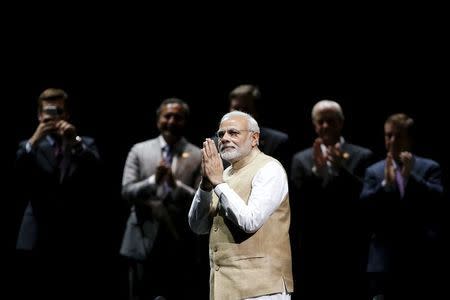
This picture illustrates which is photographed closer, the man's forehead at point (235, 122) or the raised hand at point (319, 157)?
the man's forehead at point (235, 122)

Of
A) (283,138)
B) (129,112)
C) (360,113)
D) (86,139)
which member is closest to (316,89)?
(360,113)

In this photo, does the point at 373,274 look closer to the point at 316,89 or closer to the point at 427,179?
the point at 427,179

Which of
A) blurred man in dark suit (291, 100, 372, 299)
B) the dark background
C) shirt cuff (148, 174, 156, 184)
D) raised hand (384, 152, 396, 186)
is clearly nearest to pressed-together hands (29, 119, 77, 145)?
shirt cuff (148, 174, 156, 184)

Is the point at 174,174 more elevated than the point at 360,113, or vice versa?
the point at 360,113


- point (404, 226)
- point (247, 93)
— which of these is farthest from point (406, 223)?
point (247, 93)

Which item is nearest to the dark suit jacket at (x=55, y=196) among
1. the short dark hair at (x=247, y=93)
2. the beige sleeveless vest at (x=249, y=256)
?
the short dark hair at (x=247, y=93)

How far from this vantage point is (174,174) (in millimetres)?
5441

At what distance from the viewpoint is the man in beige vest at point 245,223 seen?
12.0ft

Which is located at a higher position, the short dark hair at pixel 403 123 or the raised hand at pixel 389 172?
the short dark hair at pixel 403 123

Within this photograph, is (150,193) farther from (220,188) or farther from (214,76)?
(220,188)

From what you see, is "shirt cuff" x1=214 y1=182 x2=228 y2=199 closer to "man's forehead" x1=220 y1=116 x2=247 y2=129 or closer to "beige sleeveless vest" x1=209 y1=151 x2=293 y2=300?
"beige sleeveless vest" x1=209 y1=151 x2=293 y2=300

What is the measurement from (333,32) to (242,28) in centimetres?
72

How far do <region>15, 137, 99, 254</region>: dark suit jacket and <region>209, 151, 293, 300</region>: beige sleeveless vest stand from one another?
5.98 ft

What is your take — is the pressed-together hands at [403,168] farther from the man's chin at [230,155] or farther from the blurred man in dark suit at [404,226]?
the man's chin at [230,155]
